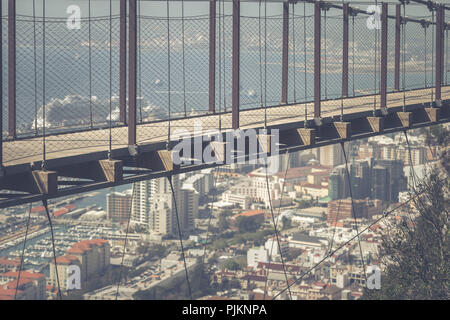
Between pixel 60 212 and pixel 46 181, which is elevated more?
pixel 46 181

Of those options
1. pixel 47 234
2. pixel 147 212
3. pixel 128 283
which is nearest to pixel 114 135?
pixel 128 283

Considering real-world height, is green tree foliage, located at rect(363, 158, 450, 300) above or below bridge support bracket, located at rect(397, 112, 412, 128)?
below

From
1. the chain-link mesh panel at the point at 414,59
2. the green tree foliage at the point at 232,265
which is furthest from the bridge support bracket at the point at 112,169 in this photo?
the green tree foliage at the point at 232,265

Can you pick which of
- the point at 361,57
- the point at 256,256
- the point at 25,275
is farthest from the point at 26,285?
the point at 361,57

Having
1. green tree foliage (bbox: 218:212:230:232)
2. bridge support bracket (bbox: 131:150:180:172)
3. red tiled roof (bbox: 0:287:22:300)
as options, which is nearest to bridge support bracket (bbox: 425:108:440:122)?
bridge support bracket (bbox: 131:150:180:172)

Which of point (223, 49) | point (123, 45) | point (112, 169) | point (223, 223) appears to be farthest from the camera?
point (223, 223)

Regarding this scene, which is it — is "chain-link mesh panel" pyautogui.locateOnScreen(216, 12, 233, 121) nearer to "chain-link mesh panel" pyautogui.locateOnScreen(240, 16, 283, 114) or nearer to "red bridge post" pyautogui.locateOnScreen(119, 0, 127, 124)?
"chain-link mesh panel" pyautogui.locateOnScreen(240, 16, 283, 114)

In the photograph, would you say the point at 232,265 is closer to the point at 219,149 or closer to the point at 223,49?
the point at 223,49
